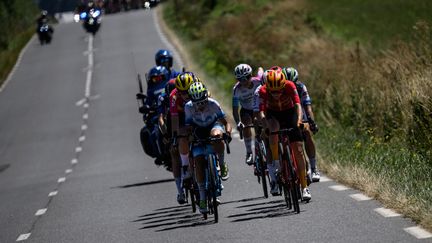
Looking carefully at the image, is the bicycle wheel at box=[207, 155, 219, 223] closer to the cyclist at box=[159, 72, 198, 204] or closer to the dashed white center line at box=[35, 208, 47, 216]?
the cyclist at box=[159, 72, 198, 204]

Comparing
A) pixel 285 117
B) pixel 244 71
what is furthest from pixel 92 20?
pixel 285 117

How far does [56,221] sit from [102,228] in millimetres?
2081

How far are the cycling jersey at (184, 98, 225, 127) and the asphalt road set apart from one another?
1183 millimetres

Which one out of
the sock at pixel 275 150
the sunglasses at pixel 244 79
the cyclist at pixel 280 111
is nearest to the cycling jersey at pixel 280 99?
the cyclist at pixel 280 111

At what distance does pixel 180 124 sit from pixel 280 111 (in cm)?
205

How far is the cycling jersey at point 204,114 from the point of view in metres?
14.4

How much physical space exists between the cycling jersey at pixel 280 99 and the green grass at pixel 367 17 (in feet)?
91.5

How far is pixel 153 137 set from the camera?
20.3m

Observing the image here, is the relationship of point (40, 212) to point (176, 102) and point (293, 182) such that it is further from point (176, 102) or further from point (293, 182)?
point (293, 182)

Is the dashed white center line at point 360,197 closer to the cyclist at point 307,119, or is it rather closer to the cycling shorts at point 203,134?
the cyclist at point 307,119

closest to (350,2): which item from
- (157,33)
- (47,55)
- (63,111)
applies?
Answer: (157,33)

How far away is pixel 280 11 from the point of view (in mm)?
58094

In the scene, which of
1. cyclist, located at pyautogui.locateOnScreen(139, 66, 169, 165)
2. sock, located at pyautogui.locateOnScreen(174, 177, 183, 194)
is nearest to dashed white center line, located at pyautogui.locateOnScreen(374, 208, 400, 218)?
sock, located at pyautogui.locateOnScreen(174, 177, 183, 194)

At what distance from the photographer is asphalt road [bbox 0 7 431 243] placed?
1252 centimetres
